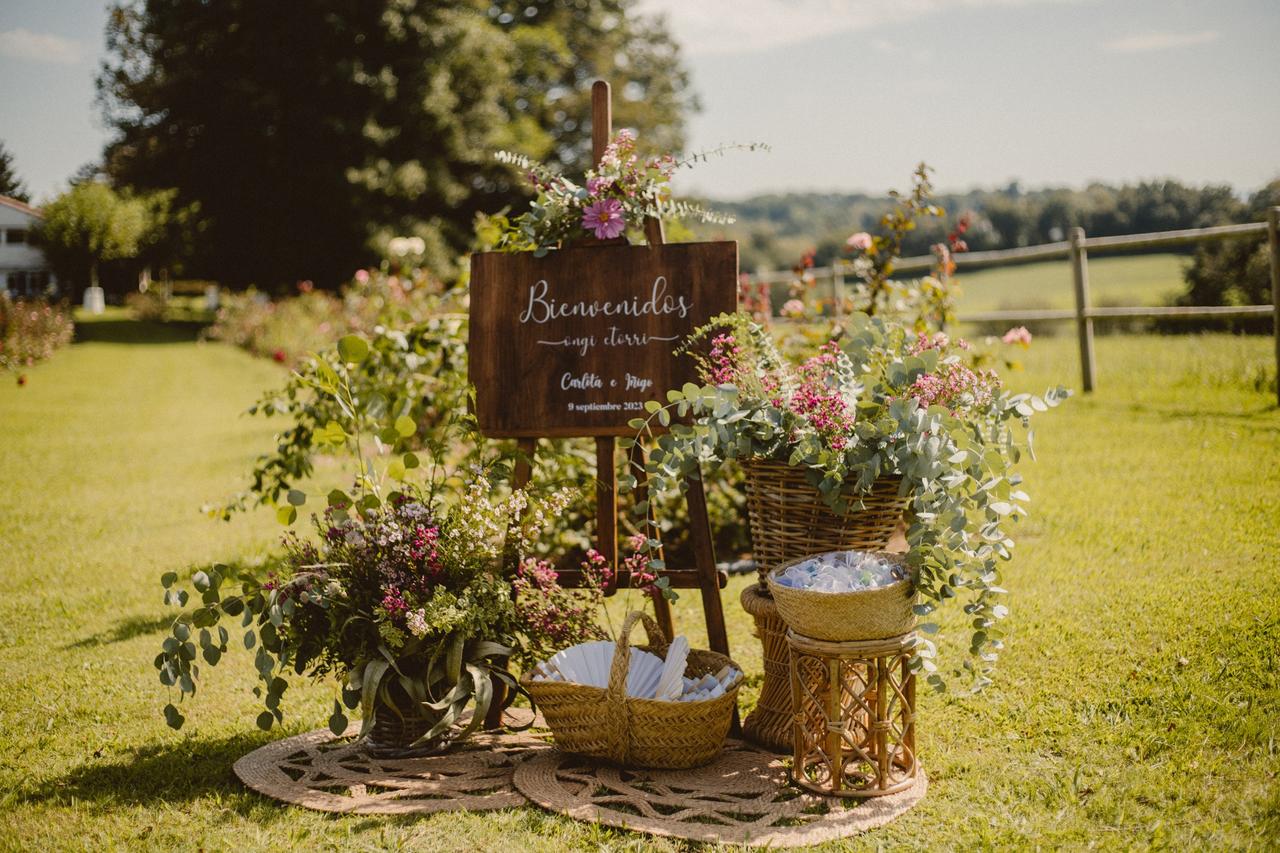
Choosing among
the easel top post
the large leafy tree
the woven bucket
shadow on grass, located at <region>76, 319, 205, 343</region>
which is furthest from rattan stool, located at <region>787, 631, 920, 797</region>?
the large leafy tree

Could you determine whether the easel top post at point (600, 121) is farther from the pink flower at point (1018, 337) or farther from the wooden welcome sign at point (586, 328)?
the pink flower at point (1018, 337)

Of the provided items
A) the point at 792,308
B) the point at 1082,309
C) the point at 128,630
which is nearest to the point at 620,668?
the point at 128,630

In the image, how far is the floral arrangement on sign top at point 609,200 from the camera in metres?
3.50

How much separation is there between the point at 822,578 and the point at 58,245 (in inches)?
324

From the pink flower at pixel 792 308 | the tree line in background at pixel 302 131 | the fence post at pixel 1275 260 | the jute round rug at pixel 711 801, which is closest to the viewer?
the jute round rug at pixel 711 801

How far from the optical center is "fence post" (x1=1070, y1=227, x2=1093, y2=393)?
879cm

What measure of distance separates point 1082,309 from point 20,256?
8.80 metres

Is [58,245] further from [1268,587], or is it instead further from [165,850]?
[1268,587]

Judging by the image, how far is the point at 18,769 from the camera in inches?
122

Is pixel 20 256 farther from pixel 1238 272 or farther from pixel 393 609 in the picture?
pixel 1238 272

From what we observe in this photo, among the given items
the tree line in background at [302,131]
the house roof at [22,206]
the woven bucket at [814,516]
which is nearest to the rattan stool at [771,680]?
the woven bucket at [814,516]

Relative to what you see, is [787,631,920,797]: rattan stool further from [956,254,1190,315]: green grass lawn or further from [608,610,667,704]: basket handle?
[956,254,1190,315]: green grass lawn

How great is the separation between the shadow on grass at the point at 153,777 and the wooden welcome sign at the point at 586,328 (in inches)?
54.3

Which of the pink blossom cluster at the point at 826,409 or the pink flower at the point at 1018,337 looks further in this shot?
the pink flower at the point at 1018,337
